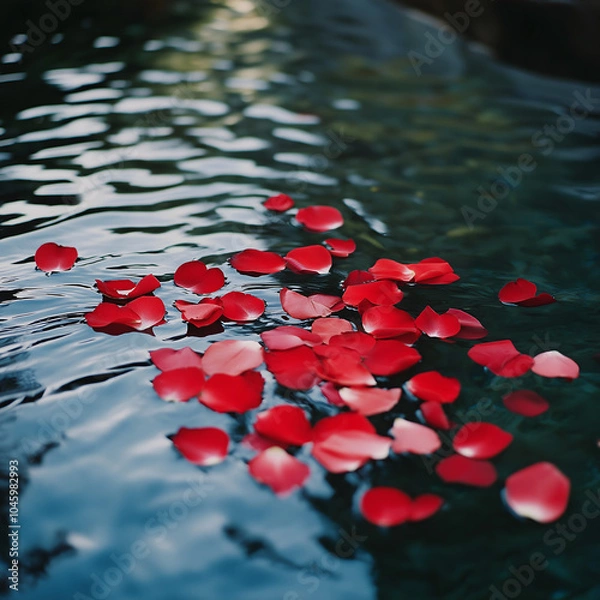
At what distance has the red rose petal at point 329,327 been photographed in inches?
49.3

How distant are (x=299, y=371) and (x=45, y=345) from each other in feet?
1.44

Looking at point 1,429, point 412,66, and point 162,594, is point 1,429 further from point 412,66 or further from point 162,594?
point 412,66

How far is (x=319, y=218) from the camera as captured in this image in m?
1.72

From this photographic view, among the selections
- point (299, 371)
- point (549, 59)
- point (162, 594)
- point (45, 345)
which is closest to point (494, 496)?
point (299, 371)

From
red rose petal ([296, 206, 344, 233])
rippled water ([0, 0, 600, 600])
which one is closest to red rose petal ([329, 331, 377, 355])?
rippled water ([0, 0, 600, 600])

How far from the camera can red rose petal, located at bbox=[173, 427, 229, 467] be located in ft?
3.34

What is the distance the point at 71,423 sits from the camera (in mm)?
1073

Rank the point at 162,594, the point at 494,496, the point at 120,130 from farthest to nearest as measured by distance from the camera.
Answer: the point at 120,130 → the point at 494,496 → the point at 162,594

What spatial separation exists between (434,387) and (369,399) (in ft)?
0.38

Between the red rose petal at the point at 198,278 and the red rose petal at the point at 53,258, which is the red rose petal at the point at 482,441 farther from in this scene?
the red rose petal at the point at 53,258

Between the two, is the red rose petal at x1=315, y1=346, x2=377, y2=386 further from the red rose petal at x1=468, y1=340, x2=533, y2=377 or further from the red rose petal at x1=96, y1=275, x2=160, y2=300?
the red rose petal at x1=96, y1=275, x2=160, y2=300

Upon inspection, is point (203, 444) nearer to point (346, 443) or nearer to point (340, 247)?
point (346, 443)

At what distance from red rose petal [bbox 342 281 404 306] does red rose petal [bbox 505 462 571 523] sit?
453 mm

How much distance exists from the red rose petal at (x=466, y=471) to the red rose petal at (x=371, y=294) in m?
0.40
